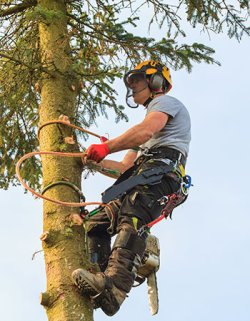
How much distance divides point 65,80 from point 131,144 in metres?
1.31

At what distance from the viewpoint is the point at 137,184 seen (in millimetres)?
4914

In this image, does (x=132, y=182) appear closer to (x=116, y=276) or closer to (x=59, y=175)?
(x=59, y=175)

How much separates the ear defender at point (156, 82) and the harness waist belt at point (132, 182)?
3.22 feet

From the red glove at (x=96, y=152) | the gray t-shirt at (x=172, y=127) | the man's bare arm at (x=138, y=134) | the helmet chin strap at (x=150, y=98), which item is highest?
the helmet chin strap at (x=150, y=98)

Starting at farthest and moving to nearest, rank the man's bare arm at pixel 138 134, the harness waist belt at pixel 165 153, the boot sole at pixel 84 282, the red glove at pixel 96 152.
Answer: the harness waist belt at pixel 165 153 < the man's bare arm at pixel 138 134 < the red glove at pixel 96 152 < the boot sole at pixel 84 282

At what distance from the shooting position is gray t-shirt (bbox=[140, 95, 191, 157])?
5320 millimetres

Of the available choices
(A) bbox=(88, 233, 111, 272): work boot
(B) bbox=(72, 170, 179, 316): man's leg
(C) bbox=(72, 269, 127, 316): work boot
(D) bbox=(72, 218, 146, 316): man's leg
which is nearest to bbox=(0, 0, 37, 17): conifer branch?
(A) bbox=(88, 233, 111, 272): work boot

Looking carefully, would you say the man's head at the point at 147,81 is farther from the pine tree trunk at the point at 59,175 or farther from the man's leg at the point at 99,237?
the man's leg at the point at 99,237

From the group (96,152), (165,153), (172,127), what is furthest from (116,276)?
(172,127)

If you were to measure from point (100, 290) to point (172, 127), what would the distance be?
5.26ft

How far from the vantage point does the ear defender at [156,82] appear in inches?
225

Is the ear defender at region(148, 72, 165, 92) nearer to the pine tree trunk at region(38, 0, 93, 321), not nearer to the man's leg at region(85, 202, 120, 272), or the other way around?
the pine tree trunk at region(38, 0, 93, 321)

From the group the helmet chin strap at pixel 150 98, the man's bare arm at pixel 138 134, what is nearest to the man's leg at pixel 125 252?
the man's bare arm at pixel 138 134

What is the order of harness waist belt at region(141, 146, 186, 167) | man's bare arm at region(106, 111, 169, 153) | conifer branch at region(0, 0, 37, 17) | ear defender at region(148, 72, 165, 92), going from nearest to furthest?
man's bare arm at region(106, 111, 169, 153) → harness waist belt at region(141, 146, 186, 167) → ear defender at region(148, 72, 165, 92) → conifer branch at region(0, 0, 37, 17)
